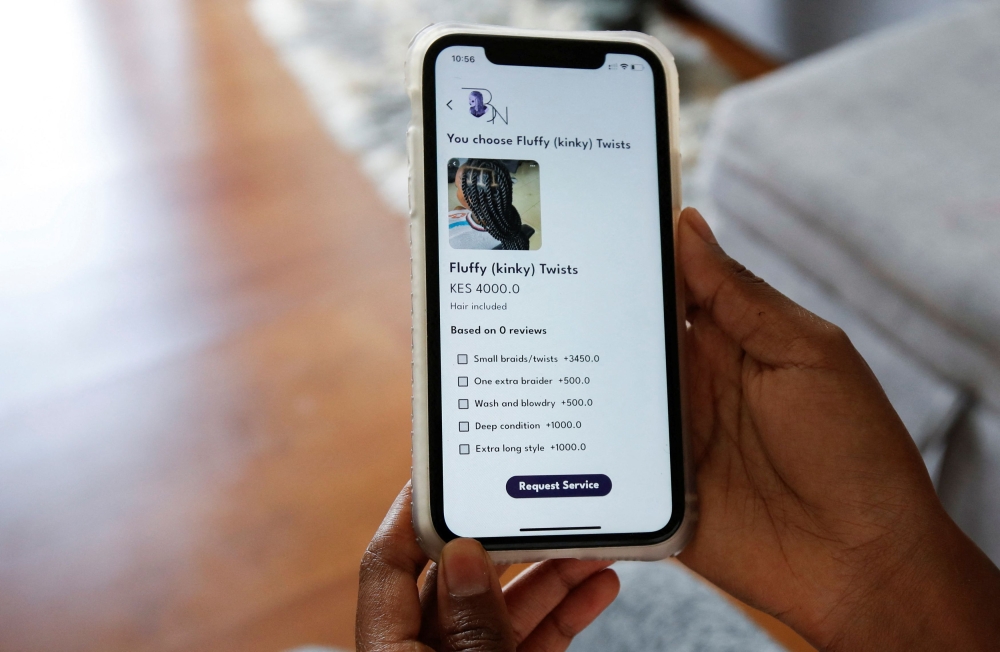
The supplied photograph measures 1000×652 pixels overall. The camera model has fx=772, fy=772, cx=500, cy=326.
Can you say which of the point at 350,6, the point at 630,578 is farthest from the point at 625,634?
the point at 350,6

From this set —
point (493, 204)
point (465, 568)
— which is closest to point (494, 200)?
point (493, 204)

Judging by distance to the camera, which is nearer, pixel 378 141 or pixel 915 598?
pixel 915 598

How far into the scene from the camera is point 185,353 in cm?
118

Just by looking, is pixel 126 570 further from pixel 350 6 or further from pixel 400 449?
pixel 350 6

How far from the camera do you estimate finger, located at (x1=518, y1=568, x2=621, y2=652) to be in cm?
68

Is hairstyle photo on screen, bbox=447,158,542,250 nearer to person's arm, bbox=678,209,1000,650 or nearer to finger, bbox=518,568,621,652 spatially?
person's arm, bbox=678,209,1000,650

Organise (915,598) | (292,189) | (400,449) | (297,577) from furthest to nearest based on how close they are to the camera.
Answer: (292,189) < (400,449) < (297,577) < (915,598)

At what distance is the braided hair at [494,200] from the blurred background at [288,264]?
17.1 inches

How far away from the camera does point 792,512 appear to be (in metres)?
0.62

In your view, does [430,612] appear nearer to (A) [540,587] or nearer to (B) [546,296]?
(A) [540,587]

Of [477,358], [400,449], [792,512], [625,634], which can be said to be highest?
[477,358]

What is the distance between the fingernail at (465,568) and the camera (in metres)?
0.53

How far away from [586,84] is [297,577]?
0.70 metres

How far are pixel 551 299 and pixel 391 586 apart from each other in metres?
0.25
